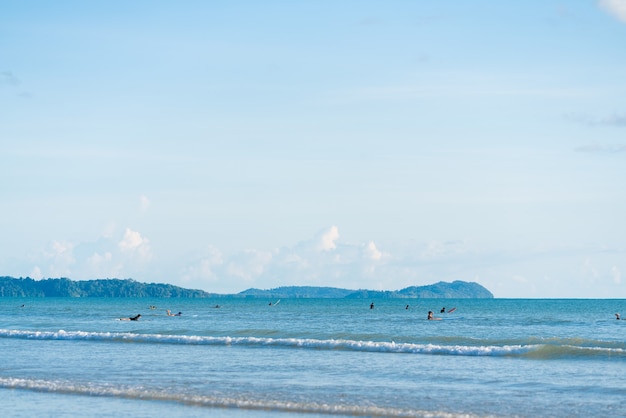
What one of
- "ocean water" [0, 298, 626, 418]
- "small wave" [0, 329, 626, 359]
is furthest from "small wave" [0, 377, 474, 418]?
"small wave" [0, 329, 626, 359]

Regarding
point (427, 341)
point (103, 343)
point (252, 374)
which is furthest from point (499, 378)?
point (103, 343)

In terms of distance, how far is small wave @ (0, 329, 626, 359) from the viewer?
37000 mm

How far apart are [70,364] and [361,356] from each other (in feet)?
42.0

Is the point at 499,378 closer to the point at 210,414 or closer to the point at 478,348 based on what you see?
the point at 478,348

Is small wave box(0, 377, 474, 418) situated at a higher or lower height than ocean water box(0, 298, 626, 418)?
lower

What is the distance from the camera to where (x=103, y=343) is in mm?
44875

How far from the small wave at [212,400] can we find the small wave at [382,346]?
1578 centimetres

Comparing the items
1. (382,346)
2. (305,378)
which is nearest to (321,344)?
(382,346)

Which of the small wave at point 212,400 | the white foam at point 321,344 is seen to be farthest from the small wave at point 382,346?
the small wave at point 212,400

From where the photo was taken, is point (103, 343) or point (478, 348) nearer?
point (478, 348)

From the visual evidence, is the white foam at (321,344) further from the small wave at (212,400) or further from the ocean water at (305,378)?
the small wave at (212,400)

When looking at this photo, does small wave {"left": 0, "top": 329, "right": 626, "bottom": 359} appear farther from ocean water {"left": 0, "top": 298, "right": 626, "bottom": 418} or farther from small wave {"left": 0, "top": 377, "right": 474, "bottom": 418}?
small wave {"left": 0, "top": 377, "right": 474, "bottom": 418}

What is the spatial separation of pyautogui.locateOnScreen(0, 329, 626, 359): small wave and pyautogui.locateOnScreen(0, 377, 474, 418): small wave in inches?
621

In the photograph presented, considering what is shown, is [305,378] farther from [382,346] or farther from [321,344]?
[321,344]
